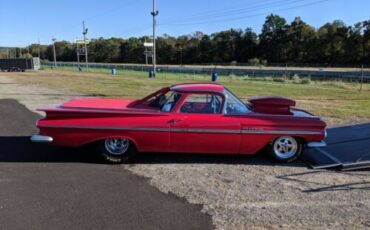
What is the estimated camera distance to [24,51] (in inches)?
7195

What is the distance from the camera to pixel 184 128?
708 cm

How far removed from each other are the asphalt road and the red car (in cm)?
45

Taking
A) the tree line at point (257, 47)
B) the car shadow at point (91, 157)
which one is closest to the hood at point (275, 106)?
the car shadow at point (91, 157)

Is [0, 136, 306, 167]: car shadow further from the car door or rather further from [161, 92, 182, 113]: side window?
[161, 92, 182, 113]: side window

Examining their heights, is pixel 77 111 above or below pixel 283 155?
above

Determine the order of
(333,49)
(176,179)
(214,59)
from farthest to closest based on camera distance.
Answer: (214,59), (333,49), (176,179)

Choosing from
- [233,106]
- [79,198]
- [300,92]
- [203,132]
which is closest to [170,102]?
[203,132]

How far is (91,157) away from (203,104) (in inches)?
80.9

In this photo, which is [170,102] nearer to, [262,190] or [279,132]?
[279,132]

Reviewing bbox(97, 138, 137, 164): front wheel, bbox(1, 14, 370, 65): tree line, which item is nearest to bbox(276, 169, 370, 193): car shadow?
bbox(97, 138, 137, 164): front wheel

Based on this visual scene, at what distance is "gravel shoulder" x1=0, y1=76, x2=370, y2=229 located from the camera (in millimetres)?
4820

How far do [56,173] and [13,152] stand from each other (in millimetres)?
1746

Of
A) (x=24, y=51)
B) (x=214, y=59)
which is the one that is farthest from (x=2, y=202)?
(x=24, y=51)

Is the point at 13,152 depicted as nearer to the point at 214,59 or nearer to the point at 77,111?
the point at 77,111
